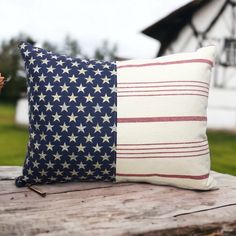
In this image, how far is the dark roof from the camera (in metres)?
11.5

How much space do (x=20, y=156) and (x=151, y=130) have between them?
4.36 metres

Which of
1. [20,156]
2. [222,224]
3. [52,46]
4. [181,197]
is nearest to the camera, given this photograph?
[222,224]

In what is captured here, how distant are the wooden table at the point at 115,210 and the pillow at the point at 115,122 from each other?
0.06 m

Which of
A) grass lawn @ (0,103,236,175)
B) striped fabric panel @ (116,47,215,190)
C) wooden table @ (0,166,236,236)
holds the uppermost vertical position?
striped fabric panel @ (116,47,215,190)

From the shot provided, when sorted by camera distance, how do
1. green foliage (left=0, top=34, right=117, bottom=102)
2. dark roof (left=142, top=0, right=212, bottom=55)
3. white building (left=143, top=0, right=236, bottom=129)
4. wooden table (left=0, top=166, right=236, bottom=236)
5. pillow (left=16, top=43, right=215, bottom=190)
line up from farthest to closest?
1. green foliage (left=0, top=34, right=117, bottom=102)
2. dark roof (left=142, top=0, right=212, bottom=55)
3. white building (left=143, top=0, right=236, bottom=129)
4. pillow (left=16, top=43, right=215, bottom=190)
5. wooden table (left=0, top=166, right=236, bottom=236)

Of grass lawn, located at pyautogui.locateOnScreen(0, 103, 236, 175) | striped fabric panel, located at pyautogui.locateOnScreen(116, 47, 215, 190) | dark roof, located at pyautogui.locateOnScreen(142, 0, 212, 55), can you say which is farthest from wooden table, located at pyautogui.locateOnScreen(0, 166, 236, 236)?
dark roof, located at pyautogui.locateOnScreen(142, 0, 212, 55)

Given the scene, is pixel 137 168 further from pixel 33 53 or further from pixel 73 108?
pixel 33 53

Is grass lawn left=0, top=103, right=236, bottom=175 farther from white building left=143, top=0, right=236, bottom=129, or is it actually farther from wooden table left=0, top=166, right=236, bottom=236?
wooden table left=0, top=166, right=236, bottom=236

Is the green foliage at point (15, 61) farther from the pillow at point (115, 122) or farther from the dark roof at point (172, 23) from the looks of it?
the pillow at point (115, 122)

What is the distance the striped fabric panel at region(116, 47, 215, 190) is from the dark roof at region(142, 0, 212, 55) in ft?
33.0

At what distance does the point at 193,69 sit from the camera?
5.27 feet

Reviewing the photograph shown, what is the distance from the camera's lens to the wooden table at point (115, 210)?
1166 mm

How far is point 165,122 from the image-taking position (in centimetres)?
155

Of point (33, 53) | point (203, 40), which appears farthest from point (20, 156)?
point (203, 40)
